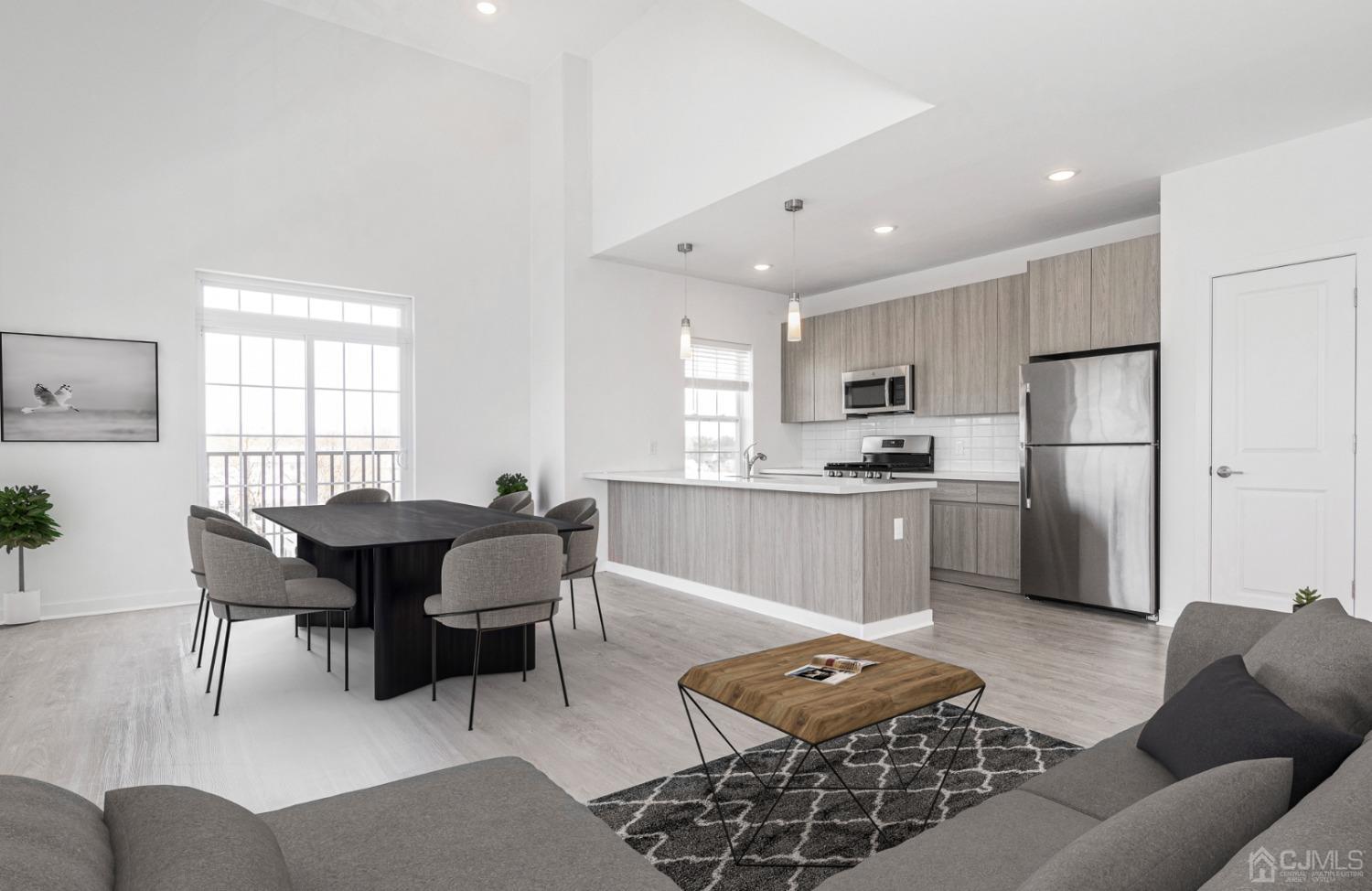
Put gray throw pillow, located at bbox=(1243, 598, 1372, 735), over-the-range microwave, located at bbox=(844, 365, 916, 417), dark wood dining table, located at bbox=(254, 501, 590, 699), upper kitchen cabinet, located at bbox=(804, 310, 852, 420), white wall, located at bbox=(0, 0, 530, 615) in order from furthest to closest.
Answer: upper kitchen cabinet, located at bbox=(804, 310, 852, 420) → over-the-range microwave, located at bbox=(844, 365, 916, 417) → white wall, located at bbox=(0, 0, 530, 615) → dark wood dining table, located at bbox=(254, 501, 590, 699) → gray throw pillow, located at bbox=(1243, 598, 1372, 735)

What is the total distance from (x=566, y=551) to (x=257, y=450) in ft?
9.78

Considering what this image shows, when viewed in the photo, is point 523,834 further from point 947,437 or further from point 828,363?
point 828,363

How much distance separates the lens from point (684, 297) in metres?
7.07

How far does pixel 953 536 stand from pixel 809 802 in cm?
402

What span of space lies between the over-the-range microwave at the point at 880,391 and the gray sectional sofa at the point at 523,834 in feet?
15.8

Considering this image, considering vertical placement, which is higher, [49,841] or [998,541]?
[49,841]

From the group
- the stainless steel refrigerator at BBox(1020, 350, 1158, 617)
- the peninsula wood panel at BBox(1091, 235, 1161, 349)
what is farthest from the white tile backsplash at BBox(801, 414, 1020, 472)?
the peninsula wood panel at BBox(1091, 235, 1161, 349)

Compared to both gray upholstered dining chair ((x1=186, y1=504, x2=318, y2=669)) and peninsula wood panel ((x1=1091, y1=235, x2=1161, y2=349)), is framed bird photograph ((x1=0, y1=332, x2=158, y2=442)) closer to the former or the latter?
gray upholstered dining chair ((x1=186, y1=504, x2=318, y2=669))

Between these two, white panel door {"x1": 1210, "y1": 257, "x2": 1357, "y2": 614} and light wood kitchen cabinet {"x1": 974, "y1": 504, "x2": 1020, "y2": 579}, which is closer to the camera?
white panel door {"x1": 1210, "y1": 257, "x2": 1357, "y2": 614}

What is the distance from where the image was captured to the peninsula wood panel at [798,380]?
7.55m

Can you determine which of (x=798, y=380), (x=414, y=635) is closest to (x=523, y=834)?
(x=414, y=635)

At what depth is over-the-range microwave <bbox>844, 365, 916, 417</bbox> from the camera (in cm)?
653

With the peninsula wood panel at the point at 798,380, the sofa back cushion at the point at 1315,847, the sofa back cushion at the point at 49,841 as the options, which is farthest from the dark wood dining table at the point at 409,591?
the peninsula wood panel at the point at 798,380

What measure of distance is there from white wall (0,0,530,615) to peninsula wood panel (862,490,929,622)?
357cm
